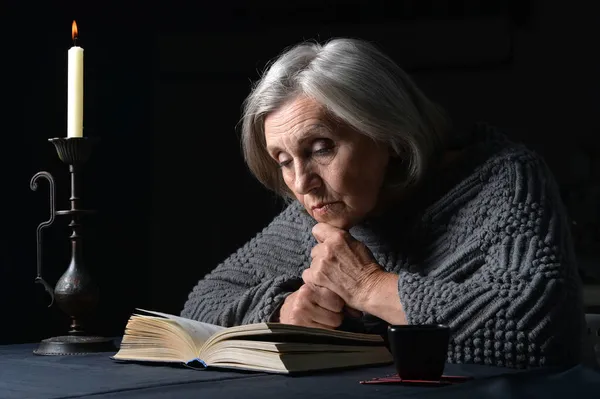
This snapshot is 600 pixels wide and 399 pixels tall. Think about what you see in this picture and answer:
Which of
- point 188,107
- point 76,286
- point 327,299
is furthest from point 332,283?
point 188,107

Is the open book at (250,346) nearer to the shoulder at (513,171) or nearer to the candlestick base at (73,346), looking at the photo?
the candlestick base at (73,346)

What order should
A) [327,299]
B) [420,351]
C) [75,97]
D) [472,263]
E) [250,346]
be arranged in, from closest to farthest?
[420,351] < [250,346] < [472,263] < [327,299] < [75,97]

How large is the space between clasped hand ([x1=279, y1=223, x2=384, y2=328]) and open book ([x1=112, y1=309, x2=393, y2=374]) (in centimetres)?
21

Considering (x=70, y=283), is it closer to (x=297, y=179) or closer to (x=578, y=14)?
(x=297, y=179)

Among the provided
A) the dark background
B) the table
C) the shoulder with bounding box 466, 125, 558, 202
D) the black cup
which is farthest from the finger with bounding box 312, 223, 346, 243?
the dark background

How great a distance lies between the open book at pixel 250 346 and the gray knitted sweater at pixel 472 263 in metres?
0.15

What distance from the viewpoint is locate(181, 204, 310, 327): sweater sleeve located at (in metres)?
1.83

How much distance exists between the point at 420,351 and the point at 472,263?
1.45ft

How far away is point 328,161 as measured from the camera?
179 centimetres

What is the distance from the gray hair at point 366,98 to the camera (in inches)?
69.5

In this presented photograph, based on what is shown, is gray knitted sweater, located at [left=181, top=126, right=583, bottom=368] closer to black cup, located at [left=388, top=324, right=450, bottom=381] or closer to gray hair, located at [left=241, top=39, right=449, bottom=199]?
gray hair, located at [left=241, top=39, right=449, bottom=199]

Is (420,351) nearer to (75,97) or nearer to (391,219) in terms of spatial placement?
(391,219)

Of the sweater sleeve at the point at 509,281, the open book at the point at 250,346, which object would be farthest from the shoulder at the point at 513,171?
the open book at the point at 250,346

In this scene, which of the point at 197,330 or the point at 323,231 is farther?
the point at 323,231
